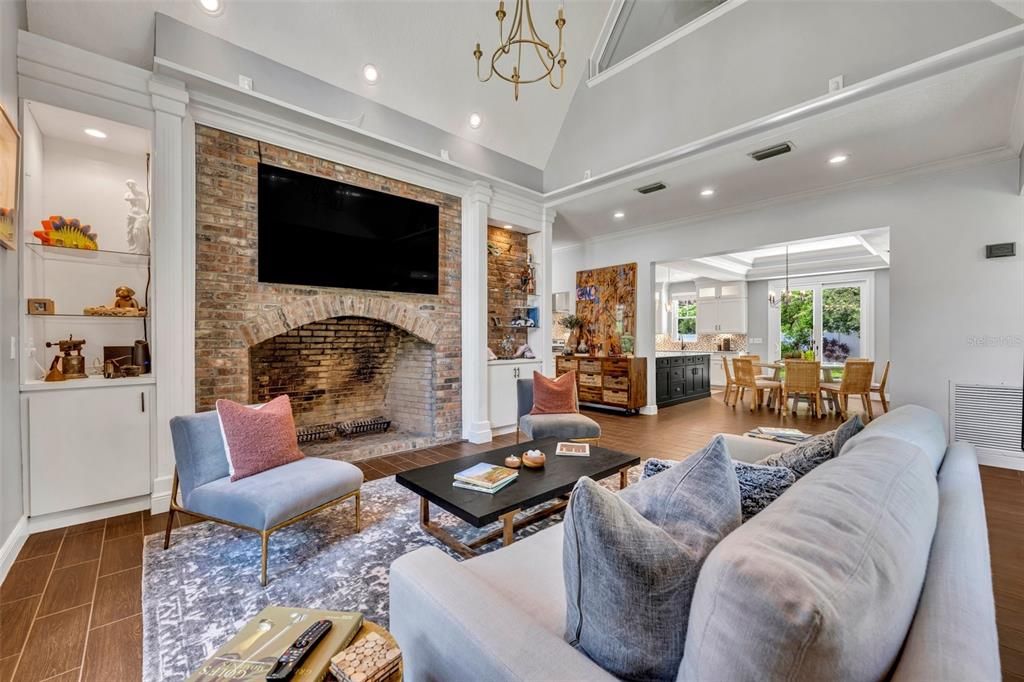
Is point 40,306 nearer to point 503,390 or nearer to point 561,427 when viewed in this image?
point 561,427

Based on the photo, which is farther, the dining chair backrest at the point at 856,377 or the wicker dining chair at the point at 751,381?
the wicker dining chair at the point at 751,381

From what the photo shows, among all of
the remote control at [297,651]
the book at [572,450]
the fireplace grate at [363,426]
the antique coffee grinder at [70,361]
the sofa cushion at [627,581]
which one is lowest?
the fireplace grate at [363,426]

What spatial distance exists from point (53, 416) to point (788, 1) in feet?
19.2

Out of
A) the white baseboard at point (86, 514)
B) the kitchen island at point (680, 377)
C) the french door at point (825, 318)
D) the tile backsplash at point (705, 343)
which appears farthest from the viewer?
the tile backsplash at point (705, 343)

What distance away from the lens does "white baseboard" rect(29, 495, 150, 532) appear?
2492mm

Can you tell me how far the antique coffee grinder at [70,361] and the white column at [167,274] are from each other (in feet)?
1.30

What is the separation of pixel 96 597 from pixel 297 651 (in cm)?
183

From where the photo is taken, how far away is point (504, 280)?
17.2 feet

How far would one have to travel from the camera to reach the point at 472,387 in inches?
182

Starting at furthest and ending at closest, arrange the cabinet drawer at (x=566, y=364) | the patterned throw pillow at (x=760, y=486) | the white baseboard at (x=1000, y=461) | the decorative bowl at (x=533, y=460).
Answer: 1. the cabinet drawer at (x=566, y=364)
2. the white baseboard at (x=1000, y=461)
3. the decorative bowl at (x=533, y=460)
4. the patterned throw pillow at (x=760, y=486)

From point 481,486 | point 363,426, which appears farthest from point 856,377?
point 363,426

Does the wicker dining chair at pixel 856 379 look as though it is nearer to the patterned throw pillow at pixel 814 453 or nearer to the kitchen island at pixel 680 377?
the kitchen island at pixel 680 377

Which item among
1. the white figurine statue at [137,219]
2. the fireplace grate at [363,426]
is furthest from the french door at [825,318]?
the white figurine statue at [137,219]

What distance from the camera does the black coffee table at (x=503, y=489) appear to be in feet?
6.27
